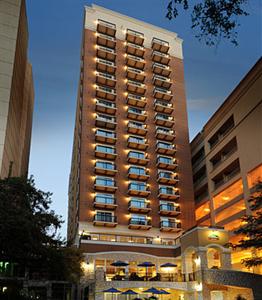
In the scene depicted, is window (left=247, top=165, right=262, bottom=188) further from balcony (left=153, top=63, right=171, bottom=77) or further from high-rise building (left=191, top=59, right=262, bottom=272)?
balcony (left=153, top=63, right=171, bottom=77)

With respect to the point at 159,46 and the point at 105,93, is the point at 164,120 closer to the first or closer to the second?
the point at 105,93

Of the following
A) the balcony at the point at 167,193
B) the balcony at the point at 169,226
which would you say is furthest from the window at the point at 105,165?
the balcony at the point at 169,226

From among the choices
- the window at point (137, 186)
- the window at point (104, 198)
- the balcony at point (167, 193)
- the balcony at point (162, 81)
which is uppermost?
the balcony at point (162, 81)

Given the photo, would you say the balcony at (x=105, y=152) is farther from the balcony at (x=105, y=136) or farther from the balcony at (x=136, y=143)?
the balcony at (x=136, y=143)

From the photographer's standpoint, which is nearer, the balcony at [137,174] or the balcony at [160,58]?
the balcony at [137,174]

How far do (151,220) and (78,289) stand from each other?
45.6 ft

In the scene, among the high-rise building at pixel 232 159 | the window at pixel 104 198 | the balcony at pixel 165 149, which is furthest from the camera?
the balcony at pixel 165 149

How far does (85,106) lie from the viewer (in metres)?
54.8

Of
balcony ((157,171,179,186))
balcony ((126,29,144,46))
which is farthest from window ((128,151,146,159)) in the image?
balcony ((126,29,144,46))

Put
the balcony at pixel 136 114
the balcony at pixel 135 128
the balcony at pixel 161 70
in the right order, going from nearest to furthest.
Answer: the balcony at pixel 135 128, the balcony at pixel 136 114, the balcony at pixel 161 70

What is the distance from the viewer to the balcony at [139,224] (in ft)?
159

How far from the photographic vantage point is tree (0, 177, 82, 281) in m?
24.6

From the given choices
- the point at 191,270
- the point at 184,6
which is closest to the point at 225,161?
the point at 191,270

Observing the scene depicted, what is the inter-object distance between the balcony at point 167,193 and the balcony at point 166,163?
3.51 m
